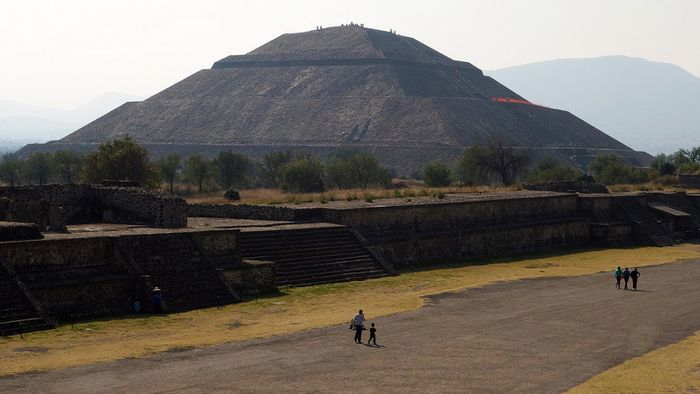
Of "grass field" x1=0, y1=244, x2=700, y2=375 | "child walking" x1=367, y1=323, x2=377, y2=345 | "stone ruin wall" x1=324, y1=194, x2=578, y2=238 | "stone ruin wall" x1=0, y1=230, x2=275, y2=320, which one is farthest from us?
"stone ruin wall" x1=324, y1=194, x2=578, y2=238

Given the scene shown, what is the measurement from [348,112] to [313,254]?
121 metres

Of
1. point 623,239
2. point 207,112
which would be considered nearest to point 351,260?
point 623,239

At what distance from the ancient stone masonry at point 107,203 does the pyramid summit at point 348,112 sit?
8865cm

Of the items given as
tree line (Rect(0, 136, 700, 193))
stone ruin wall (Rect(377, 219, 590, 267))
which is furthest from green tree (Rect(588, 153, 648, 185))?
stone ruin wall (Rect(377, 219, 590, 267))

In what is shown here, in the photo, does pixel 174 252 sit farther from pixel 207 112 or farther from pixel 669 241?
pixel 207 112

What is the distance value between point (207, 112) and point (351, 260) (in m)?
133

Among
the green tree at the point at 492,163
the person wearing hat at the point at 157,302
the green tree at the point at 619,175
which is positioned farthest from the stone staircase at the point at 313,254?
the green tree at the point at 619,175

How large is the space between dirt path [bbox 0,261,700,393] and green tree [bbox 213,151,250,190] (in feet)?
213

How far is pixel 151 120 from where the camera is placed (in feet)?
568

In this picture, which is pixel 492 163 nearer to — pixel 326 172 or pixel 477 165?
pixel 477 165

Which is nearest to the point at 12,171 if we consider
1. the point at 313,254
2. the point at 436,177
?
the point at 436,177

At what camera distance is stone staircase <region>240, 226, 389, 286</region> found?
128 feet

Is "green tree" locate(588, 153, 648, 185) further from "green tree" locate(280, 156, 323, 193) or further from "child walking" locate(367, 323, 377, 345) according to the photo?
"child walking" locate(367, 323, 377, 345)

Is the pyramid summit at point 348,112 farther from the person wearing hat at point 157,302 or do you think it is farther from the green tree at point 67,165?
the person wearing hat at point 157,302
